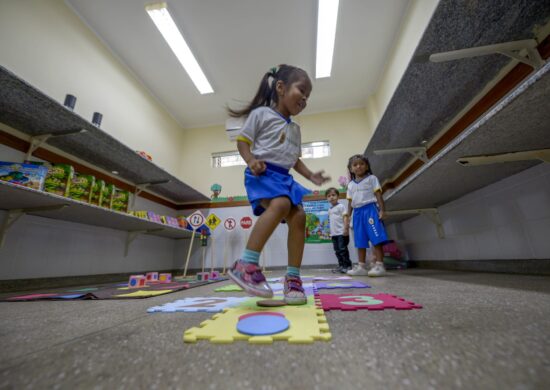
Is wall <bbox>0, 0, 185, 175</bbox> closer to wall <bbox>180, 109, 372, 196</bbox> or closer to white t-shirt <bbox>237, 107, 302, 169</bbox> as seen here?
wall <bbox>180, 109, 372, 196</bbox>

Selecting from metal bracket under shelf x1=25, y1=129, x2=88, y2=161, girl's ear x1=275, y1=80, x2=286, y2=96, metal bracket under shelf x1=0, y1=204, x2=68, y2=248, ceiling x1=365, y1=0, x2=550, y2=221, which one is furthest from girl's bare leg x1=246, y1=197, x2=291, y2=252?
metal bracket under shelf x1=25, y1=129, x2=88, y2=161

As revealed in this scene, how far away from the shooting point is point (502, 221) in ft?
5.82

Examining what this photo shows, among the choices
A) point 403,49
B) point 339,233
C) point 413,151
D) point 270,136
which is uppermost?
point 403,49

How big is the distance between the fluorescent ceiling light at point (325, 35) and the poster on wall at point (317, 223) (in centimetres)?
219

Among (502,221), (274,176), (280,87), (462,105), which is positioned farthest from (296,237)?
(462,105)

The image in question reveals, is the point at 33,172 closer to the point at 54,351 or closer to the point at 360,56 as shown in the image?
the point at 54,351

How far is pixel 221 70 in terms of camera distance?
3.84m

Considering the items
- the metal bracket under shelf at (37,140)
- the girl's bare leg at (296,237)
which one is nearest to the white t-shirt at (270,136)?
the girl's bare leg at (296,237)

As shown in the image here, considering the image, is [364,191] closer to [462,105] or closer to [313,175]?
[462,105]

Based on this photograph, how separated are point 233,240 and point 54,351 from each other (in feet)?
12.5

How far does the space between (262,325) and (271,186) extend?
55cm

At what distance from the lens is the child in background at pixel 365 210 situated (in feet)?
7.20

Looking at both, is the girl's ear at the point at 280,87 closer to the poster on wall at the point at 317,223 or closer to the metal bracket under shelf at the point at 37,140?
the metal bracket under shelf at the point at 37,140

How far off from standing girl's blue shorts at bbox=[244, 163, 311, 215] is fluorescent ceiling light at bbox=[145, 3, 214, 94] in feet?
10.0
